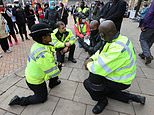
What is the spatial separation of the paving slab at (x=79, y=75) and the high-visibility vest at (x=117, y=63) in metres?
1.28

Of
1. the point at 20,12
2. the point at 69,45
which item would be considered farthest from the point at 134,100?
the point at 20,12

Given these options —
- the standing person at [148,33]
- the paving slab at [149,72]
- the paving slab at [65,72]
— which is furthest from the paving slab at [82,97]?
the standing person at [148,33]

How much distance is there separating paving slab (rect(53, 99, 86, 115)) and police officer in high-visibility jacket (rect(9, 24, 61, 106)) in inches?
12.4

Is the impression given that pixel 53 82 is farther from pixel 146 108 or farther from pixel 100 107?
pixel 146 108

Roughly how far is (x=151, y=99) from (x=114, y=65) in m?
1.34

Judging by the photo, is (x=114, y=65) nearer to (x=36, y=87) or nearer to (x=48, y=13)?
(x=36, y=87)

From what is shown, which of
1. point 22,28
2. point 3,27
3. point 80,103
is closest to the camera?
point 80,103

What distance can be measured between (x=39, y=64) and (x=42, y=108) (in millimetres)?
788

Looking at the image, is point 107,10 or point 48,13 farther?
point 48,13

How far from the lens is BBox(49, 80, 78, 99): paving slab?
8.41 ft

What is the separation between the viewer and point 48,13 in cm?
553

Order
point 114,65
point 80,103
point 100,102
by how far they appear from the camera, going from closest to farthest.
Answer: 1. point 114,65
2. point 100,102
3. point 80,103

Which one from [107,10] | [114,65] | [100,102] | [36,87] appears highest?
[107,10]

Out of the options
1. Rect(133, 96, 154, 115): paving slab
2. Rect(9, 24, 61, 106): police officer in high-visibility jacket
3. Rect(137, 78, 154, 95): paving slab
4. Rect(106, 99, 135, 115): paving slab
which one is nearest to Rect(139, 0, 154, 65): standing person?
Rect(137, 78, 154, 95): paving slab
